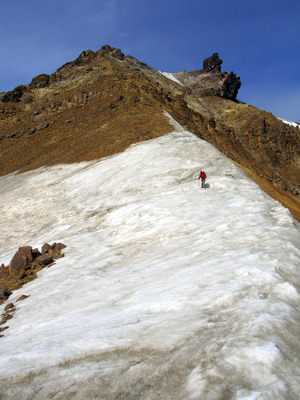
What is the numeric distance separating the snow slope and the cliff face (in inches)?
541

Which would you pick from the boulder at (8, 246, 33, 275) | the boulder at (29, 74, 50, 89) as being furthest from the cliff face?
the boulder at (8, 246, 33, 275)

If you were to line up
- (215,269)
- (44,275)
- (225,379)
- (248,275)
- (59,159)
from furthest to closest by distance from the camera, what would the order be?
(59,159) → (44,275) → (215,269) → (248,275) → (225,379)

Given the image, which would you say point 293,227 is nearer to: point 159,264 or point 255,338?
point 159,264

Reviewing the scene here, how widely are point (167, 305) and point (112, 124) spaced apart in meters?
27.0

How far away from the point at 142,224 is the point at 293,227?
209 inches

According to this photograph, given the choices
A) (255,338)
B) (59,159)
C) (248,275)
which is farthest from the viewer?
(59,159)

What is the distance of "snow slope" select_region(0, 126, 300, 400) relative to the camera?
11.7ft

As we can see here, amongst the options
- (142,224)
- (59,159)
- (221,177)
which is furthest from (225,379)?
(59,159)

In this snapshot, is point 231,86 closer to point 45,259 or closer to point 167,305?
point 45,259

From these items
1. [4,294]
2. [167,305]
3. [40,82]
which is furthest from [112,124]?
[40,82]

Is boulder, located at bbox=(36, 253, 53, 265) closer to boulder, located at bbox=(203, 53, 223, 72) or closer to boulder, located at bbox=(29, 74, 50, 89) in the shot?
boulder, located at bbox=(29, 74, 50, 89)

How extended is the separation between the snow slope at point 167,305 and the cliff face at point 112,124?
45.1ft

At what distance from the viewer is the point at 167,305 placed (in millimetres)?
5527

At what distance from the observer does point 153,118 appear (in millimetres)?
29219
